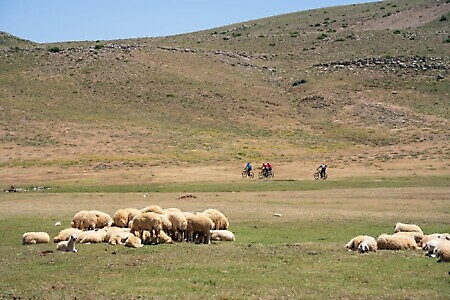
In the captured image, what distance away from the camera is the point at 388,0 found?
158500 millimetres

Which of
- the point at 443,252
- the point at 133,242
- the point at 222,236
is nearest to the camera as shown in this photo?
the point at 443,252

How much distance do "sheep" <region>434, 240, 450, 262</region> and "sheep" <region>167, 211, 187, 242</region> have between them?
297 inches

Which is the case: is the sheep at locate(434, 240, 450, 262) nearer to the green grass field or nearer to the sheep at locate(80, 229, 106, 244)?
the green grass field

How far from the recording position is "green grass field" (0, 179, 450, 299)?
42.3ft

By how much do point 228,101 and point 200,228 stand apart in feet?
224

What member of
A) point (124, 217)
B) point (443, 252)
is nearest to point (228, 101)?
point (124, 217)

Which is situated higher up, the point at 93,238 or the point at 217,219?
the point at 217,219

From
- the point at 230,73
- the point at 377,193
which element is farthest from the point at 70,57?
the point at 377,193

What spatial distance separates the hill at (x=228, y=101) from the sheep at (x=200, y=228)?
2793 cm

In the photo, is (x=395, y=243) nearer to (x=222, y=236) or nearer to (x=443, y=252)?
(x=443, y=252)

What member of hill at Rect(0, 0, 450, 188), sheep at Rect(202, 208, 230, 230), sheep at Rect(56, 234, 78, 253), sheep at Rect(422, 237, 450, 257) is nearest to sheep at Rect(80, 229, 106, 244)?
sheep at Rect(56, 234, 78, 253)

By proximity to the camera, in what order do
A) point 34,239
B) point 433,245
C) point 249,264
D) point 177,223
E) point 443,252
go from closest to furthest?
1. point 443,252
2. point 249,264
3. point 433,245
4. point 34,239
5. point 177,223

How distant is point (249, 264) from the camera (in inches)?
614

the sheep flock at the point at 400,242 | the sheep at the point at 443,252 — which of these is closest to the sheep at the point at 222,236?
the sheep flock at the point at 400,242
